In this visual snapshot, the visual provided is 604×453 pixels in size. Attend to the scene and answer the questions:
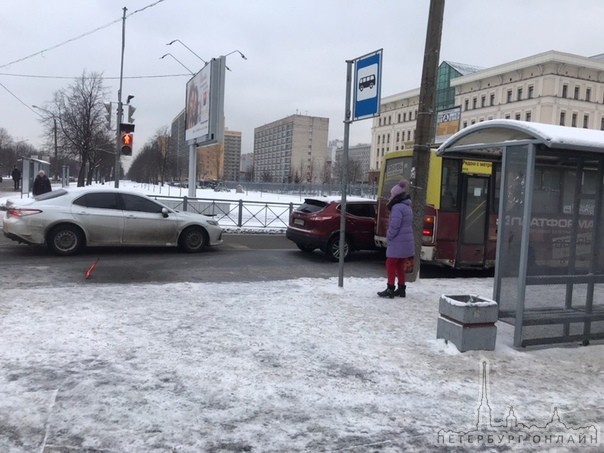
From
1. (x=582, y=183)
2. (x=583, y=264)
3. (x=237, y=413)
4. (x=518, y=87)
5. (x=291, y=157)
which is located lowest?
(x=237, y=413)

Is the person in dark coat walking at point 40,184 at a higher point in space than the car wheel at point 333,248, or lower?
higher

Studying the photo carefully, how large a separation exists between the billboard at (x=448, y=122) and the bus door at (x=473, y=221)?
15866 millimetres

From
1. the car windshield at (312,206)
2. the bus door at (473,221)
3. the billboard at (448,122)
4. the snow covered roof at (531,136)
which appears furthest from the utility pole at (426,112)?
the billboard at (448,122)

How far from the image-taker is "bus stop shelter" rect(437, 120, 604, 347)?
18.4ft

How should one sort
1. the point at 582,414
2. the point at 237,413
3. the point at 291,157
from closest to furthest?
the point at 237,413
the point at 582,414
the point at 291,157

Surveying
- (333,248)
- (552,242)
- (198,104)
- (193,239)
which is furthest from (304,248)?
(198,104)

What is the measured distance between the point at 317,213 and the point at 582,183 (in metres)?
6.92

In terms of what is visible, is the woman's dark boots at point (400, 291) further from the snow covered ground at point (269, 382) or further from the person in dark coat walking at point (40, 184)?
the person in dark coat walking at point (40, 184)

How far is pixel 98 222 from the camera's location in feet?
36.3

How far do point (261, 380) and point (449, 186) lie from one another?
731cm

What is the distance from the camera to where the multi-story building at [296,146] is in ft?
443

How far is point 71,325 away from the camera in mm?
5668

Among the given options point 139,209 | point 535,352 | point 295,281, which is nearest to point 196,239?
point 139,209

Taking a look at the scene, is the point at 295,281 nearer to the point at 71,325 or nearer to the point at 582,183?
the point at 71,325
